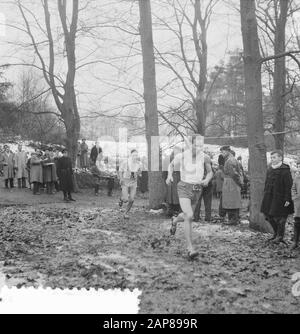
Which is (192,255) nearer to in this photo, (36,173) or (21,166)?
(36,173)

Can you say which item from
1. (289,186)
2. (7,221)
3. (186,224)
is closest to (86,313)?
(186,224)

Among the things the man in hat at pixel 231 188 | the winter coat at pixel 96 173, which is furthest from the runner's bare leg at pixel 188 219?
the winter coat at pixel 96 173

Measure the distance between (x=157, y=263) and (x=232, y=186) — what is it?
5.79 m

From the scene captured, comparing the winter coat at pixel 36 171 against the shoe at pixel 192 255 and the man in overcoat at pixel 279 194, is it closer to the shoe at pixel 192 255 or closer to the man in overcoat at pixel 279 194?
the man in overcoat at pixel 279 194

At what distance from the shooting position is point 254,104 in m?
11.3

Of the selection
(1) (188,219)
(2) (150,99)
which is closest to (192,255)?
(1) (188,219)

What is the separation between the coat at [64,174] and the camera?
18234 mm

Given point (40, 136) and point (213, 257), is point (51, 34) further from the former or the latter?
point (213, 257)

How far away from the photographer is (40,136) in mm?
31406

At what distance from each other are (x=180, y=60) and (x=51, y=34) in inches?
261

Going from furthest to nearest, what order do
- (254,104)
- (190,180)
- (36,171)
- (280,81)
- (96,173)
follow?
(96,173) → (280,81) → (36,171) → (254,104) → (190,180)

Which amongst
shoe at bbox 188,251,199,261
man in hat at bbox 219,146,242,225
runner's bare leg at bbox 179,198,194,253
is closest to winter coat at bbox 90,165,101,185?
man in hat at bbox 219,146,242,225

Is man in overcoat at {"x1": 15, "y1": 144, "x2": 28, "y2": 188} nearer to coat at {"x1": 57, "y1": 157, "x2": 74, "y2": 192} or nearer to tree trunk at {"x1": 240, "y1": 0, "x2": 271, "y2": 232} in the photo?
coat at {"x1": 57, "y1": 157, "x2": 74, "y2": 192}

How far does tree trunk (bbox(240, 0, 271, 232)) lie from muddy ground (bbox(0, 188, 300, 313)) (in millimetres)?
994
